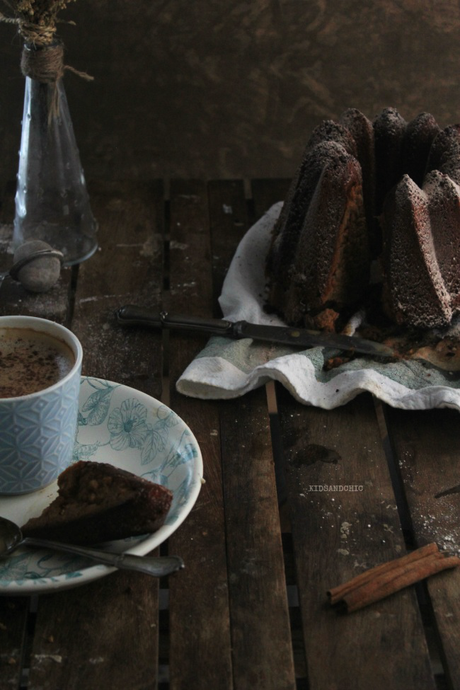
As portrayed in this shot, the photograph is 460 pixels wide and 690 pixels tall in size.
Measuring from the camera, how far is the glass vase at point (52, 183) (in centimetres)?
137

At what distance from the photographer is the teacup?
852 mm

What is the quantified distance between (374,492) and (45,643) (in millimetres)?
418

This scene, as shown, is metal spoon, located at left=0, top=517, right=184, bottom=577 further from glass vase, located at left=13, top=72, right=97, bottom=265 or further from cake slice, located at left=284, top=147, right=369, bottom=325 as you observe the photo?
glass vase, located at left=13, top=72, right=97, bottom=265

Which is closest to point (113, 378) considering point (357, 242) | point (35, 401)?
point (35, 401)

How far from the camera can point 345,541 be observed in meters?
0.91

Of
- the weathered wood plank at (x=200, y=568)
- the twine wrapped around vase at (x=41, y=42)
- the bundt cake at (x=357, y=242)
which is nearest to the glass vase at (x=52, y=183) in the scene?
the twine wrapped around vase at (x=41, y=42)

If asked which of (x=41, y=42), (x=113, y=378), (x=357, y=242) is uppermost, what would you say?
(x=41, y=42)

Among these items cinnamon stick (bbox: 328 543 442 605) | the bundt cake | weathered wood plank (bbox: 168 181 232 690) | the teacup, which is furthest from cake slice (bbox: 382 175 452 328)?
the teacup

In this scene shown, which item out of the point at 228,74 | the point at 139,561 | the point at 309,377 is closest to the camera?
the point at 139,561

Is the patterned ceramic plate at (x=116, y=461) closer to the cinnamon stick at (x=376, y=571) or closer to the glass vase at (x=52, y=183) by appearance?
the cinnamon stick at (x=376, y=571)

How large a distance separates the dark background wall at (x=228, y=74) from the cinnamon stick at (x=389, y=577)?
1291 millimetres

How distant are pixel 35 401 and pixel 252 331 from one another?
46cm

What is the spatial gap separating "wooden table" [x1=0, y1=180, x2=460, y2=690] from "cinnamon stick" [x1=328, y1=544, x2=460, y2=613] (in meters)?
0.01

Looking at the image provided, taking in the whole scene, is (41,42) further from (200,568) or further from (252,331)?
(200,568)
